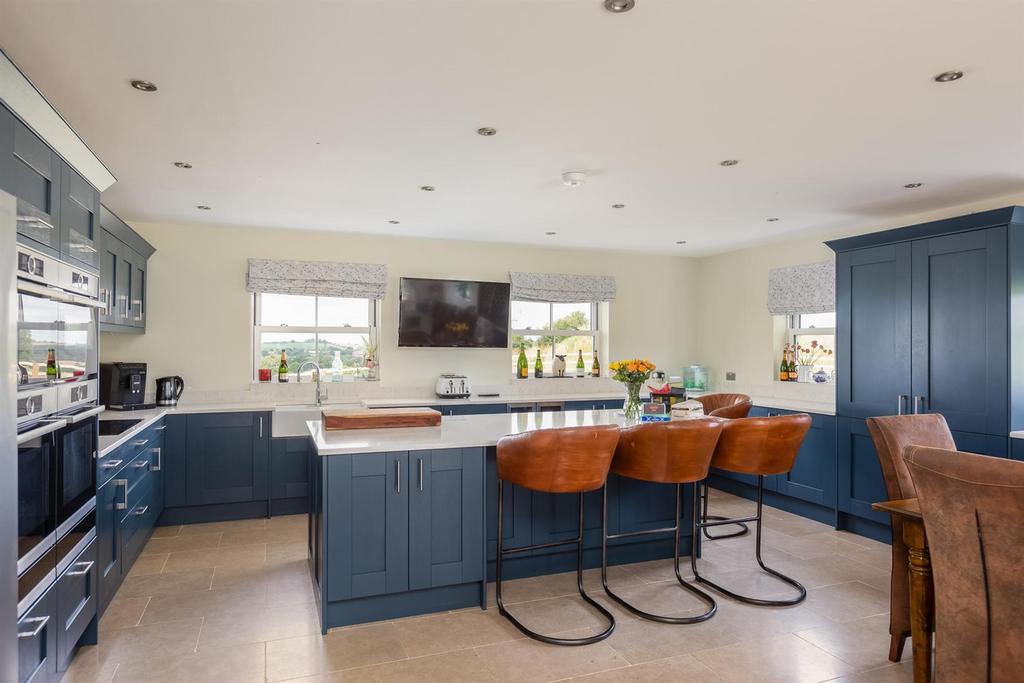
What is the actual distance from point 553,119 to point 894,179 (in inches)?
90.5

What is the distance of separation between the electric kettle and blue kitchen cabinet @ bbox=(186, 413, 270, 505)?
440 mm

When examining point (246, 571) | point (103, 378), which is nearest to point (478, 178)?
point (246, 571)

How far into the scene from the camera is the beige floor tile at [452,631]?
2713 mm

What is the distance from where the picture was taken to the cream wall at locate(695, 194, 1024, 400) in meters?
5.62

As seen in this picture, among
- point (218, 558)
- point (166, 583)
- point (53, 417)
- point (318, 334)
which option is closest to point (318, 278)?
point (318, 334)

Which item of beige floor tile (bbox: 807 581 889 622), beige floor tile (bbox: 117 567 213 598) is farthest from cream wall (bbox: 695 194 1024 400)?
beige floor tile (bbox: 117 567 213 598)

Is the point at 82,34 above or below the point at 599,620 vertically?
above

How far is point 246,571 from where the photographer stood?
3.67 meters

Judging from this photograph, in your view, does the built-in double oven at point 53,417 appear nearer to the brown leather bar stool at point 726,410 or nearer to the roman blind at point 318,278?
the roman blind at point 318,278

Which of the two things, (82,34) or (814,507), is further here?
(814,507)

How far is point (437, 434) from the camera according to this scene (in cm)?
→ 321

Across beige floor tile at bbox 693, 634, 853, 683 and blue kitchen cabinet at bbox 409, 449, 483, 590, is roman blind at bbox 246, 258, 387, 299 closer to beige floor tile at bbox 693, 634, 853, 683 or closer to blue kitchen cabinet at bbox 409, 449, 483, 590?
blue kitchen cabinet at bbox 409, 449, 483, 590

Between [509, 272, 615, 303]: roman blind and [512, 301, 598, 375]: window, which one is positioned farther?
[512, 301, 598, 375]: window

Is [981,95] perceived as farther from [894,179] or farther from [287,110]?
[287,110]
